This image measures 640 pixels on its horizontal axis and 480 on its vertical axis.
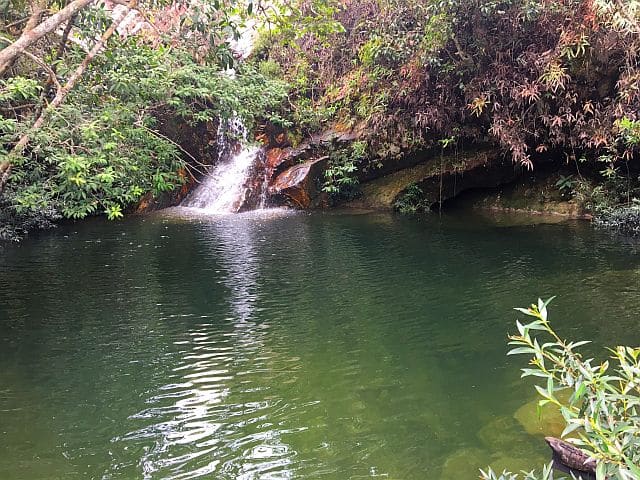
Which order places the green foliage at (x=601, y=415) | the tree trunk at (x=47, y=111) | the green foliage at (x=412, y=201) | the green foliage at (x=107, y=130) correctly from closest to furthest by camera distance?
the green foliage at (x=601, y=415) → the tree trunk at (x=47, y=111) → the green foliage at (x=107, y=130) → the green foliage at (x=412, y=201)

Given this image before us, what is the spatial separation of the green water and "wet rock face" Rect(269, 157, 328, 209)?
5.67 meters

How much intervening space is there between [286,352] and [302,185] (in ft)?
36.7

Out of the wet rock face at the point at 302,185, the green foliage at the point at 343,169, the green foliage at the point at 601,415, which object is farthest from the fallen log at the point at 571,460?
the wet rock face at the point at 302,185

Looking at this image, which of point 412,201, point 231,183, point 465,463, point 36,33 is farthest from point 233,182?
point 465,463

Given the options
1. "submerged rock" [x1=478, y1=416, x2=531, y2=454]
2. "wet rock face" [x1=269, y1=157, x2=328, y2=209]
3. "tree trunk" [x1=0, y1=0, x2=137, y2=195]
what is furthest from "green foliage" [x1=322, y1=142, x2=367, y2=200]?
"submerged rock" [x1=478, y1=416, x2=531, y2=454]

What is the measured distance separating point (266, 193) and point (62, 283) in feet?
29.5

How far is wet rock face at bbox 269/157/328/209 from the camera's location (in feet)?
54.5

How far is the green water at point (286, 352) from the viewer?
156 inches

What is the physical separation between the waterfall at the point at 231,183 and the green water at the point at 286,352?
5852 mm

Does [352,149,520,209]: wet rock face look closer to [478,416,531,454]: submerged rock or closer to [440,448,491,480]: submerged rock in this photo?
[478,416,531,454]: submerged rock

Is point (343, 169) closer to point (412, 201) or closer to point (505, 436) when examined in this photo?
point (412, 201)

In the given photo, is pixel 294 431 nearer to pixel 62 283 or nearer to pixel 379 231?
pixel 62 283

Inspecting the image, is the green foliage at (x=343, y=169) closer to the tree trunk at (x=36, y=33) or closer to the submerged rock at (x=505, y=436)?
the tree trunk at (x=36, y=33)

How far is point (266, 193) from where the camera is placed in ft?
56.2
